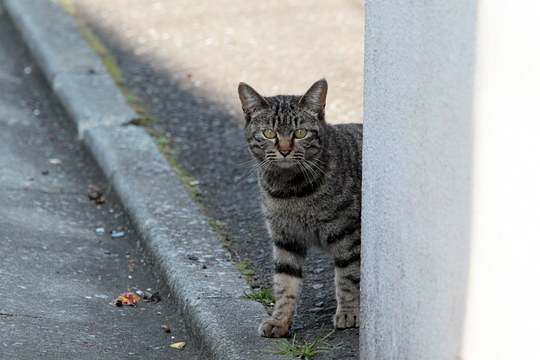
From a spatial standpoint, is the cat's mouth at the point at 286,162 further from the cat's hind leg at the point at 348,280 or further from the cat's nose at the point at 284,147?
the cat's hind leg at the point at 348,280

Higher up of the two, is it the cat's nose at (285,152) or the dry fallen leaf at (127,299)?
the cat's nose at (285,152)

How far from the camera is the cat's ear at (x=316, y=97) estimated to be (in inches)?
153

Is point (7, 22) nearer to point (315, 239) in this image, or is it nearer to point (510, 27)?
point (315, 239)

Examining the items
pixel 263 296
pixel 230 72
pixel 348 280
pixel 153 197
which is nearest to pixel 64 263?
pixel 153 197

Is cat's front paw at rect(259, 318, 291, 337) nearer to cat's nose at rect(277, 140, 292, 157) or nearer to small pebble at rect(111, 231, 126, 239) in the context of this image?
cat's nose at rect(277, 140, 292, 157)

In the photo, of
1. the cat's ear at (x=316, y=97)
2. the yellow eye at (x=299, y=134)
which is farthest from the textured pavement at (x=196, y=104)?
the cat's ear at (x=316, y=97)

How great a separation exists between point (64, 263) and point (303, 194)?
1340mm

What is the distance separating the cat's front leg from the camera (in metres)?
3.62

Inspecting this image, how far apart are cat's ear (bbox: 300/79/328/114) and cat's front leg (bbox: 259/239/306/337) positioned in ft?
1.86

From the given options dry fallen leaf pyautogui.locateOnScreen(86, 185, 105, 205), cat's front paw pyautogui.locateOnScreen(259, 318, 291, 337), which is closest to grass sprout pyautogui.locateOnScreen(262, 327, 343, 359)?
cat's front paw pyautogui.locateOnScreen(259, 318, 291, 337)

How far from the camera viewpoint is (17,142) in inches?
238

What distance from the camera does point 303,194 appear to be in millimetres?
3822

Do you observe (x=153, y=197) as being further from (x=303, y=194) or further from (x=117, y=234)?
(x=303, y=194)

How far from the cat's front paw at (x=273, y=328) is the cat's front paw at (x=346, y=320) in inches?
8.7
